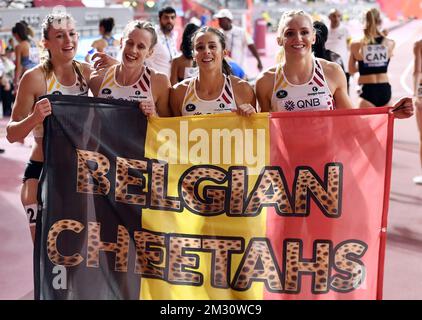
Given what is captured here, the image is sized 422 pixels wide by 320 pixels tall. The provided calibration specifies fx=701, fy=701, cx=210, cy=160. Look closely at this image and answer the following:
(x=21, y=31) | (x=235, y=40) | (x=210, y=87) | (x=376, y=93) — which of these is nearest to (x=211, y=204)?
(x=210, y=87)

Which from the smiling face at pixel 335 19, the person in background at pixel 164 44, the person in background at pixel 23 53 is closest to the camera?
the person in background at pixel 164 44

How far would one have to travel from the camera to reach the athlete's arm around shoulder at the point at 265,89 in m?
3.94

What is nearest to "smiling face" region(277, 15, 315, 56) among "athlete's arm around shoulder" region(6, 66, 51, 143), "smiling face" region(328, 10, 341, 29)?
"athlete's arm around shoulder" region(6, 66, 51, 143)

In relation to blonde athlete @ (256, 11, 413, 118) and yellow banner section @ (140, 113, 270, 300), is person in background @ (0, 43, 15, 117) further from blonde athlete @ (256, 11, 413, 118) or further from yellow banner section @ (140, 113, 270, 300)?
yellow banner section @ (140, 113, 270, 300)

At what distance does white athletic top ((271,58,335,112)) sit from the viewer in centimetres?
388

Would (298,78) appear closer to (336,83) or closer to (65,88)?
(336,83)

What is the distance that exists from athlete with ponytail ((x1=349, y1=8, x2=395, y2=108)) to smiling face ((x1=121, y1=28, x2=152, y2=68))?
4062mm

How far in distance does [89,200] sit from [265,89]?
→ 1.16m

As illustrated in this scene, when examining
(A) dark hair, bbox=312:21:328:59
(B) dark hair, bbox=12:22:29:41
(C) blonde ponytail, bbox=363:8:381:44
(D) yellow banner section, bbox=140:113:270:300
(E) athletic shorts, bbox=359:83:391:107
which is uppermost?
(B) dark hair, bbox=12:22:29:41

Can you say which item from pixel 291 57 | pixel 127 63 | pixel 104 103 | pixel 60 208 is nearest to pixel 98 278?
pixel 60 208

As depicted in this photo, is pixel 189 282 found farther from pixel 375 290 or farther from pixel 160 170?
pixel 375 290

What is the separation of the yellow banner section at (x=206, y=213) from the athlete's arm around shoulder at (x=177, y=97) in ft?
1.10

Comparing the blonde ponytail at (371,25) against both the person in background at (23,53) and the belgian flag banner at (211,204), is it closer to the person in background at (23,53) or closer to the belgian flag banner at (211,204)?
the belgian flag banner at (211,204)

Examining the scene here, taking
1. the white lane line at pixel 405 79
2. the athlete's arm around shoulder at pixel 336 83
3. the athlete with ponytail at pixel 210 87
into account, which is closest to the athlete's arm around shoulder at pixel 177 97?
the athlete with ponytail at pixel 210 87
